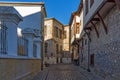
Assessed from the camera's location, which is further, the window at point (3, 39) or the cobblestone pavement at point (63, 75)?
the cobblestone pavement at point (63, 75)

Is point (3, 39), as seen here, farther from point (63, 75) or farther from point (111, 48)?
point (63, 75)

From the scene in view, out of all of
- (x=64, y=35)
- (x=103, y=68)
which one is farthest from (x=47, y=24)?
(x=103, y=68)

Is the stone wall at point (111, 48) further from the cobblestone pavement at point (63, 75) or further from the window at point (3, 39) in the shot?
the window at point (3, 39)

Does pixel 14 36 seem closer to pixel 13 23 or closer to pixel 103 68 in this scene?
pixel 13 23

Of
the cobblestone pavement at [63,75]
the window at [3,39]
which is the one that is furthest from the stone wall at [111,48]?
the window at [3,39]

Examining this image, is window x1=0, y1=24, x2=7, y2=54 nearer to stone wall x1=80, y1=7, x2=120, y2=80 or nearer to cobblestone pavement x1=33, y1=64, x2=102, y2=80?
stone wall x1=80, y1=7, x2=120, y2=80

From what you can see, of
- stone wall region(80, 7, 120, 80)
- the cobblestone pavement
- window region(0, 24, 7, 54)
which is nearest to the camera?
window region(0, 24, 7, 54)

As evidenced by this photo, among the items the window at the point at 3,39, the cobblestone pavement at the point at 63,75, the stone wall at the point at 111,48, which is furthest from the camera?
the cobblestone pavement at the point at 63,75

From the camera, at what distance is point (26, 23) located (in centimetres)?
2844

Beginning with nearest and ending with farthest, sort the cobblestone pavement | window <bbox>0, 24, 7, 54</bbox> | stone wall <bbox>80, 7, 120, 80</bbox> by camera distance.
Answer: window <bbox>0, 24, 7, 54</bbox>
stone wall <bbox>80, 7, 120, 80</bbox>
the cobblestone pavement

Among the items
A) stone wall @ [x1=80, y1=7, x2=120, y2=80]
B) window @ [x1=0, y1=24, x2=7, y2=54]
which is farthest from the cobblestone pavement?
window @ [x1=0, y1=24, x2=7, y2=54]

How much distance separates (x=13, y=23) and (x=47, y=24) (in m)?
38.0

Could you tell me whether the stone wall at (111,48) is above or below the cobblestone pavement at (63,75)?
above

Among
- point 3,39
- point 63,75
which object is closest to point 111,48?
point 3,39
